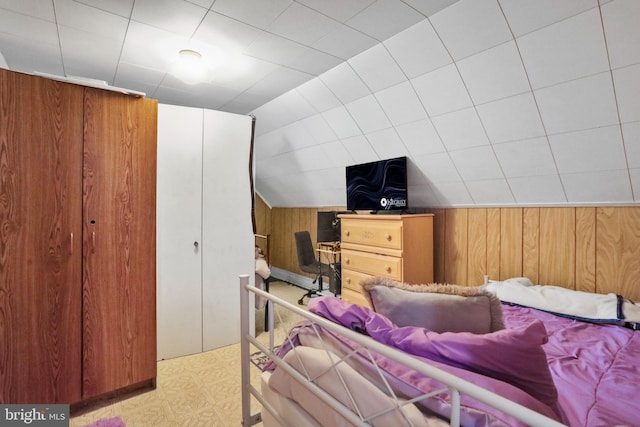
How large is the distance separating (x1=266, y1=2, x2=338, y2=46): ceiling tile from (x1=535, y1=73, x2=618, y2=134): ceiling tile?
55.2 inches

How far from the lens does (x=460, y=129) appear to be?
2443mm

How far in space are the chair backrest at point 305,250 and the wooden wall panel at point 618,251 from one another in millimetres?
3048

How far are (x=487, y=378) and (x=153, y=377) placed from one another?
2.18 m

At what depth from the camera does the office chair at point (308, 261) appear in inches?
168

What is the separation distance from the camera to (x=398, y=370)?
2.96ft

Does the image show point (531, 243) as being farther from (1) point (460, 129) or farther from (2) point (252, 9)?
(2) point (252, 9)

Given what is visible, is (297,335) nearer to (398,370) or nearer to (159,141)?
(398,370)

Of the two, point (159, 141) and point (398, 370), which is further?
point (159, 141)

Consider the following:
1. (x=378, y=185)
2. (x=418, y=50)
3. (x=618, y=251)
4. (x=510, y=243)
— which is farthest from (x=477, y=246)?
(x=418, y=50)

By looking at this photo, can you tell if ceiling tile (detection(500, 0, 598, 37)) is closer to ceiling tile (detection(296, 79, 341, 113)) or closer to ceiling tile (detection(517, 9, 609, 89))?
ceiling tile (detection(517, 9, 609, 89))

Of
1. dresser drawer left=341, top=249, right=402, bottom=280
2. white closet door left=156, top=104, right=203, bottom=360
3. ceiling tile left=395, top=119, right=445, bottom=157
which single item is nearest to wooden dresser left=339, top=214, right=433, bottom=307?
dresser drawer left=341, top=249, right=402, bottom=280

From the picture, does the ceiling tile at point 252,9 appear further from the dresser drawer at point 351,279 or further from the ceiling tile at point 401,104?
the dresser drawer at point 351,279

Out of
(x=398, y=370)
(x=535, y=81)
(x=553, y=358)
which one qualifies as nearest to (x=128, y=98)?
(x=398, y=370)

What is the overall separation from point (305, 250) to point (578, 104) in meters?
3.36
